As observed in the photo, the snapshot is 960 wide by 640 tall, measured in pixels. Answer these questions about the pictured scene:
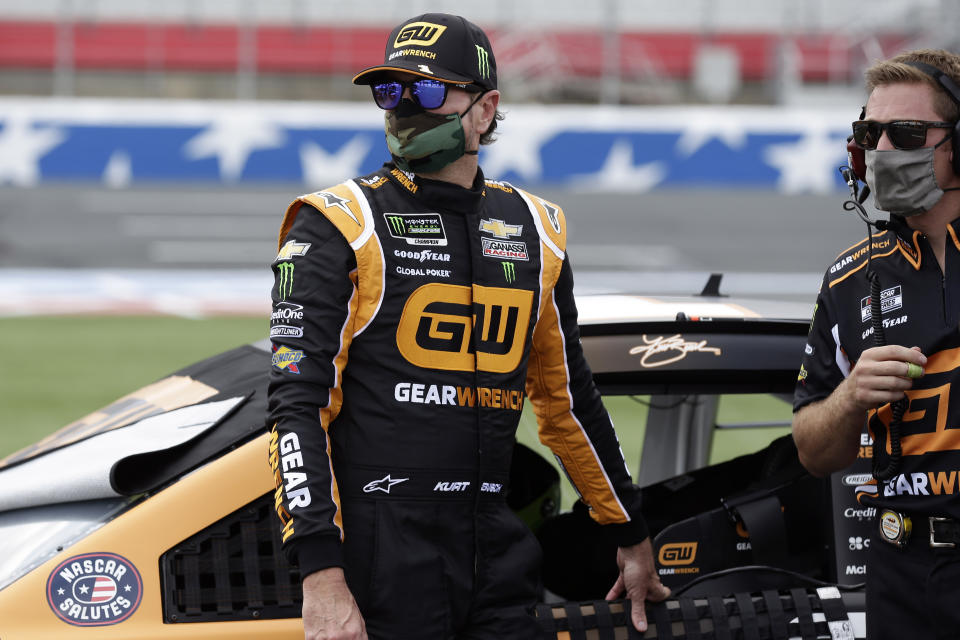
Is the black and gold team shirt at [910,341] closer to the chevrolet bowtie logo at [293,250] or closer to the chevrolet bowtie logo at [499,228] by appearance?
the chevrolet bowtie logo at [499,228]

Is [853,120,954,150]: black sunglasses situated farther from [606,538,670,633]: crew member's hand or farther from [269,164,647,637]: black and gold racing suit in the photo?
[606,538,670,633]: crew member's hand

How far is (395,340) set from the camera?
1.96 meters

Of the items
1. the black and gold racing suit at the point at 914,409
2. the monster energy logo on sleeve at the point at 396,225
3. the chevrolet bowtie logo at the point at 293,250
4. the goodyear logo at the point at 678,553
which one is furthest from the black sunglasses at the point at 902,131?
the goodyear logo at the point at 678,553

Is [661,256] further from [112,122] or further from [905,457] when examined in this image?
[905,457]

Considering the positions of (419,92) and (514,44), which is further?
(514,44)

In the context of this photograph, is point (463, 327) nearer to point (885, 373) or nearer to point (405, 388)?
point (405, 388)

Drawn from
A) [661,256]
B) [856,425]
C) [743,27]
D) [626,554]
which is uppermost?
[743,27]

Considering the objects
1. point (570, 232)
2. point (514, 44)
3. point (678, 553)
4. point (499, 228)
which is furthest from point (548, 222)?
point (514, 44)

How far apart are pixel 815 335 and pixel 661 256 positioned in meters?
13.9

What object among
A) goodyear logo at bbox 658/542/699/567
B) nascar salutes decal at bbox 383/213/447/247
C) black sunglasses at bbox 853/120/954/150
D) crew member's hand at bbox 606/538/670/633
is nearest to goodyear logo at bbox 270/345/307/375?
nascar salutes decal at bbox 383/213/447/247

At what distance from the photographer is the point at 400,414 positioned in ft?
6.38

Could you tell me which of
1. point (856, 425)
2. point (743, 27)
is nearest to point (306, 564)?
point (856, 425)

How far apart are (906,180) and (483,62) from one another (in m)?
0.78

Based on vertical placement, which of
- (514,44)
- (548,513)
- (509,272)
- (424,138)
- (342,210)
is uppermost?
(514,44)
